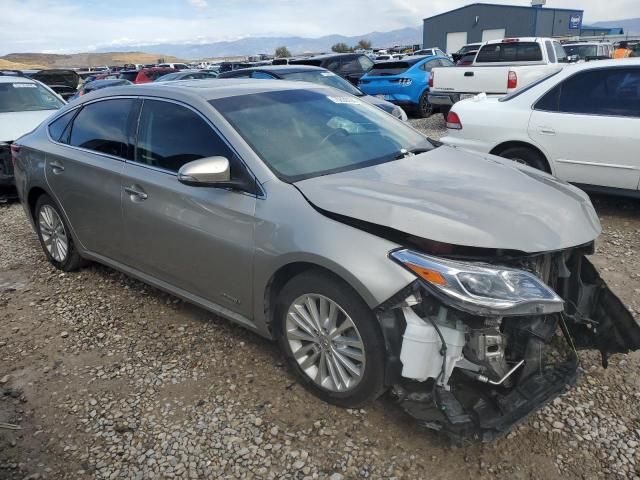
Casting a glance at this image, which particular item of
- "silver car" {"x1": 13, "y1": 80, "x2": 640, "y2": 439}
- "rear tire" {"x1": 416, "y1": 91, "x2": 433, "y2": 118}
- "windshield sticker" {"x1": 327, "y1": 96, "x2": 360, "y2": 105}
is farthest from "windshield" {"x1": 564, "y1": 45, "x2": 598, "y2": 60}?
"silver car" {"x1": 13, "y1": 80, "x2": 640, "y2": 439}

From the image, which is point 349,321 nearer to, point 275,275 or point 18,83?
point 275,275

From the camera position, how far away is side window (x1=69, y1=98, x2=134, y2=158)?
3.65 metres

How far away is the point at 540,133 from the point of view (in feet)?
17.9

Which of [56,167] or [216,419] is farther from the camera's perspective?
[56,167]

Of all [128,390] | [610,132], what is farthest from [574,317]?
[610,132]

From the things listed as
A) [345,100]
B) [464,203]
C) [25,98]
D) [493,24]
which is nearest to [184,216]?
[345,100]

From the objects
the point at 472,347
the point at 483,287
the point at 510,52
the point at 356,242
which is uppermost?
the point at 510,52

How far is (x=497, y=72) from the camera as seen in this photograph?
9.27 meters

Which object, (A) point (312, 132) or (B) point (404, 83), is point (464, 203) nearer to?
(A) point (312, 132)

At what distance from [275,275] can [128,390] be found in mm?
1150

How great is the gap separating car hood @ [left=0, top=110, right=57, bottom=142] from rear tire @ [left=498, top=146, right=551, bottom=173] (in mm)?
6409

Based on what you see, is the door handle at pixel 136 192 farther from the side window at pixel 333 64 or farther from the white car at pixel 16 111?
the side window at pixel 333 64

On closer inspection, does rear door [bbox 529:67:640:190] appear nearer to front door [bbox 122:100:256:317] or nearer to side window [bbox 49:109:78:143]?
front door [bbox 122:100:256:317]

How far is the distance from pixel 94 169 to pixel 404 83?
33.2 feet
